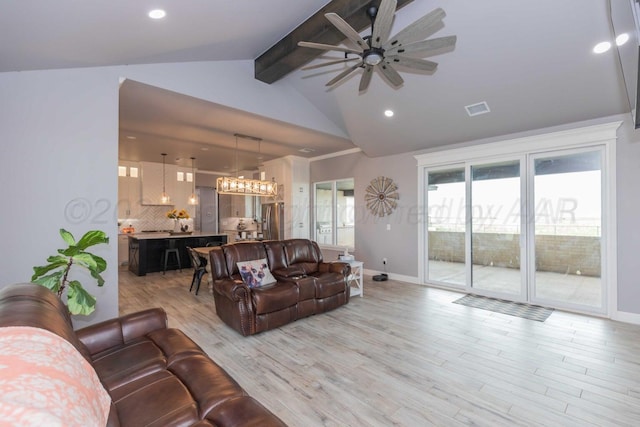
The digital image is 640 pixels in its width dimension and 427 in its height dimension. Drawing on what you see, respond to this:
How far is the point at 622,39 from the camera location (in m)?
2.90

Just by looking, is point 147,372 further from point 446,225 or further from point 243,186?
point 446,225

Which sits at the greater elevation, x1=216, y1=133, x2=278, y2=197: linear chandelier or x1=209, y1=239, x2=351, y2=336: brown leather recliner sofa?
x1=216, y1=133, x2=278, y2=197: linear chandelier

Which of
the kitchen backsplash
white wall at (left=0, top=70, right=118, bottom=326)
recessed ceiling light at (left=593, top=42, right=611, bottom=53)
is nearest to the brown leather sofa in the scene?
white wall at (left=0, top=70, right=118, bottom=326)

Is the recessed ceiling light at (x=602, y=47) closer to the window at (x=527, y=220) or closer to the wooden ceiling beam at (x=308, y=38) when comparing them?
the window at (x=527, y=220)

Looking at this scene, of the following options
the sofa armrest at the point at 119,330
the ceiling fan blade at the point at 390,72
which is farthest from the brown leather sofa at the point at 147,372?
the ceiling fan blade at the point at 390,72

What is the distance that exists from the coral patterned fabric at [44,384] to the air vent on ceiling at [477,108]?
5.03m

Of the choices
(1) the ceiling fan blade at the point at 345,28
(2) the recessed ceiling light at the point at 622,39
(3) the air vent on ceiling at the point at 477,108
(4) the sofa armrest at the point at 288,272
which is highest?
(2) the recessed ceiling light at the point at 622,39

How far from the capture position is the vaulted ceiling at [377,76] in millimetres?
2521

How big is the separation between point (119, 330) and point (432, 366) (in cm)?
267

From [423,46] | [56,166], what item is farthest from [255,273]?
[423,46]

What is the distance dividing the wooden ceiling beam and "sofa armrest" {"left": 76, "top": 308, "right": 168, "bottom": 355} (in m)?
3.25

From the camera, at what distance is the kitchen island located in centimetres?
671

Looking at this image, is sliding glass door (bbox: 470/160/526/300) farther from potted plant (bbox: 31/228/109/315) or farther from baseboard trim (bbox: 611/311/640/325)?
potted plant (bbox: 31/228/109/315)

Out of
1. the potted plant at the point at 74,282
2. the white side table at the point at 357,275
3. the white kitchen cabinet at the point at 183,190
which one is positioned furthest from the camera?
the white kitchen cabinet at the point at 183,190
